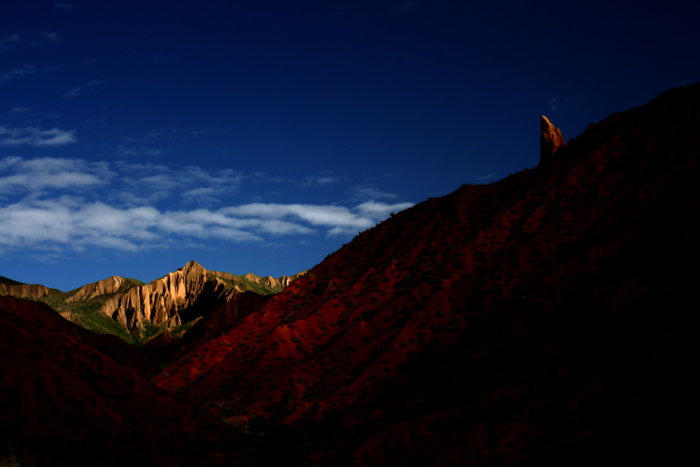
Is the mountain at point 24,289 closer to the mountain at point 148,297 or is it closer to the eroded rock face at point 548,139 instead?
the mountain at point 148,297

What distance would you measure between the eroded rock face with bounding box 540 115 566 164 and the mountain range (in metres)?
1.10

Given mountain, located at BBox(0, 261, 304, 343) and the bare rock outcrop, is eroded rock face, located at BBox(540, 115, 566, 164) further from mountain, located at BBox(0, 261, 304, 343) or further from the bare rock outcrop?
the bare rock outcrop

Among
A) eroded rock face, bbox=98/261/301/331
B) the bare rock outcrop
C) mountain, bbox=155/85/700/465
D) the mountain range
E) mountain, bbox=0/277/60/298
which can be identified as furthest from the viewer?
mountain, bbox=0/277/60/298

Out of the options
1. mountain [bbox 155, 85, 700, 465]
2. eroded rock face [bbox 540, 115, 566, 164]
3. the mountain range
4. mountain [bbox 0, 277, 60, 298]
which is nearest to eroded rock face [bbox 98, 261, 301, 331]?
mountain [bbox 0, 277, 60, 298]

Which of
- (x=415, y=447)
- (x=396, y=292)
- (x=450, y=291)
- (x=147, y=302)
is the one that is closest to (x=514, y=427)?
(x=415, y=447)

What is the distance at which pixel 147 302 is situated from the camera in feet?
449

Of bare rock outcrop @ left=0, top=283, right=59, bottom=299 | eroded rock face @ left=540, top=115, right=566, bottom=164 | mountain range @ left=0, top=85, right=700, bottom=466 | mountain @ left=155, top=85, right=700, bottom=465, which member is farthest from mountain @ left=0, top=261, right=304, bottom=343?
eroded rock face @ left=540, top=115, right=566, bottom=164

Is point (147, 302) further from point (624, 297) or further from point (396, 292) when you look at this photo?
point (624, 297)

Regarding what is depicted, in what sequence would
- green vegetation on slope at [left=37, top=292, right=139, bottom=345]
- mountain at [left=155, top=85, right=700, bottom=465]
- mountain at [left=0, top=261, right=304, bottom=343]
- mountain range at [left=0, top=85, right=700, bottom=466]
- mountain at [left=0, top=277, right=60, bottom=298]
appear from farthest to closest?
mountain at [left=0, top=277, right=60, bottom=298]
mountain at [left=0, top=261, right=304, bottom=343]
green vegetation on slope at [left=37, top=292, right=139, bottom=345]
mountain range at [left=0, top=85, right=700, bottom=466]
mountain at [left=155, top=85, right=700, bottom=465]

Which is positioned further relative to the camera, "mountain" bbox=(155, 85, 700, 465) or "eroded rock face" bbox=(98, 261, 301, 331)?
"eroded rock face" bbox=(98, 261, 301, 331)

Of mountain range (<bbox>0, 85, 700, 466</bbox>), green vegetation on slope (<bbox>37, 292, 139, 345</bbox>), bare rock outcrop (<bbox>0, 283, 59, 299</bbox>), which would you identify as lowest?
mountain range (<bbox>0, 85, 700, 466</bbox>)

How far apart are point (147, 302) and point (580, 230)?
119 m

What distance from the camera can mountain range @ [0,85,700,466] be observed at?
67.8 feet

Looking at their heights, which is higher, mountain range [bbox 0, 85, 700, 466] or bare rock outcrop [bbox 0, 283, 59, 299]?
bare rock outcrop [bbox 0, 283, 59, 299]
